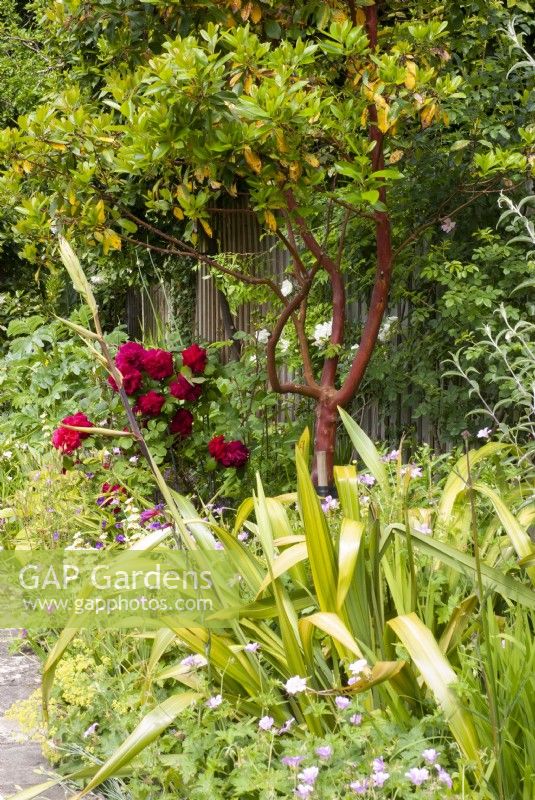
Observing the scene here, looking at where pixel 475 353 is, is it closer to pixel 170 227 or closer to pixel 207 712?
pixel 207 712

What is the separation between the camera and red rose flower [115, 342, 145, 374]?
4570mm

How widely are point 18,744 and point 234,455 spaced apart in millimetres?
2135

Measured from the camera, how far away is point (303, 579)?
8.83ft

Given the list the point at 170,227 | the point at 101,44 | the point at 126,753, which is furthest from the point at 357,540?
the point at 170,227

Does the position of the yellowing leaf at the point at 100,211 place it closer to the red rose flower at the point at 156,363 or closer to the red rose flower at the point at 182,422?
the red rose flower at the point at 156,363

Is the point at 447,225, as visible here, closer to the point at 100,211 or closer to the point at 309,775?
the point at 100,211

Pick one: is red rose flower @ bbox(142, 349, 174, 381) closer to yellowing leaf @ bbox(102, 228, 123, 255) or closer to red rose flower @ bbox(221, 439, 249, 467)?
red rose flower @ bbox(221, 439, 249, 467)

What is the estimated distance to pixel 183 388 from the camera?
15.4ft

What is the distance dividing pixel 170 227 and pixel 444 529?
6.06 metres

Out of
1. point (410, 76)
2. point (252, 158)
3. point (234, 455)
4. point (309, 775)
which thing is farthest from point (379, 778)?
point (234, 455)

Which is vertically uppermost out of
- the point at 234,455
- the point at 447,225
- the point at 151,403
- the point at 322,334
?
the point at 447,225

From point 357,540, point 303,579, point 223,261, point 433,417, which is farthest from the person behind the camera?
point 223,261

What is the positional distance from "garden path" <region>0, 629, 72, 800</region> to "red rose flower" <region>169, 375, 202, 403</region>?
156cm

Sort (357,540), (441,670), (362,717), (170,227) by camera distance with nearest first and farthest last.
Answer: (441,670) < (362,717) < (357,540) < (170,227)
